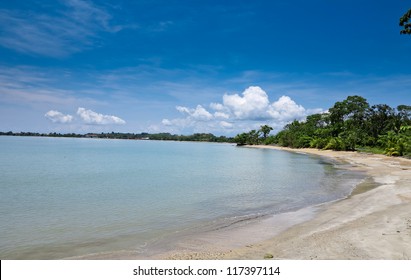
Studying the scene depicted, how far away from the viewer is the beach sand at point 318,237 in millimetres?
9195

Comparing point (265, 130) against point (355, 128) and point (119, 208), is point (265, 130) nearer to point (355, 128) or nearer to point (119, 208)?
point (355, 128)

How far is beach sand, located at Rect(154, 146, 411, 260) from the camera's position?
9195mm

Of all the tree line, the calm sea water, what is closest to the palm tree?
the tree line

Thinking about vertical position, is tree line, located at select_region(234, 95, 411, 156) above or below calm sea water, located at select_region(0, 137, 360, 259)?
above

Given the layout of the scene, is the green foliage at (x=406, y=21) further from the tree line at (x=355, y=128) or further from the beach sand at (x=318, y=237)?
the tree line at (x=355, y=128)

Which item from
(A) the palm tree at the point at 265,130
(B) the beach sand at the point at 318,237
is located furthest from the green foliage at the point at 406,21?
(A) the palm tree at the point at 265,130

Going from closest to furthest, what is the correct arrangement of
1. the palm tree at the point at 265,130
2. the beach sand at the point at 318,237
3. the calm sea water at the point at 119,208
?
the beach sand at the point at 318,237
the calm sea water at the point at 119,208
the palm tree at the point at 265,130

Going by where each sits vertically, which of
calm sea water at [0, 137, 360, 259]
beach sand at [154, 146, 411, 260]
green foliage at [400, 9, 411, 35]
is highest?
green foliage at [400, 9, 411, 35]

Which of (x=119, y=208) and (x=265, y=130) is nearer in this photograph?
(x=119, y=208)

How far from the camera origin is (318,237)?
11.0 metres

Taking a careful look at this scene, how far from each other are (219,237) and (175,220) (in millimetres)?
3901

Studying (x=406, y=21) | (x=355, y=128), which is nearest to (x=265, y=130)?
(x=355, y=128)

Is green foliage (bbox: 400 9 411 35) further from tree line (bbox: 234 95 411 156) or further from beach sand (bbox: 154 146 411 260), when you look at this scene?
tree line (bbox: 234 95 411 156)

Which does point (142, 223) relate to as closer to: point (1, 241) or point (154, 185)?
point (1, 241)
